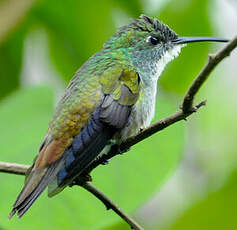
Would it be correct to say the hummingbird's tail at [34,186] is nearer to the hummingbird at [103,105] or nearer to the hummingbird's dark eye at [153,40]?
the hummingbird at [103,105]

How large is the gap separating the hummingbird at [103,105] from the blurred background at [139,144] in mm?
281

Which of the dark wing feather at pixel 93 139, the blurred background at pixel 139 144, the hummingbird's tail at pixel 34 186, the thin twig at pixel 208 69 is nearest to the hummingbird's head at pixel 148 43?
the blurred background at pixel 139 144

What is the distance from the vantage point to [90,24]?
14.9ft

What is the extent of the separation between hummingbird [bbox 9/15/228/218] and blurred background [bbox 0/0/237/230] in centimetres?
28

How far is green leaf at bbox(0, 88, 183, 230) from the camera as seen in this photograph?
125 inches

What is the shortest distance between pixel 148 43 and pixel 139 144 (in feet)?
2.59

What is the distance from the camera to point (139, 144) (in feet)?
12.1

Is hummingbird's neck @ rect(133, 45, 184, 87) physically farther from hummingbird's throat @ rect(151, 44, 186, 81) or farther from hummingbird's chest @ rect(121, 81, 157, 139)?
hummingbird's chest @ rect(121, 81, 157, 139)

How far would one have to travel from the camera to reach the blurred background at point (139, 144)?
3.28 m

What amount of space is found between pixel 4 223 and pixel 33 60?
7.97 ft

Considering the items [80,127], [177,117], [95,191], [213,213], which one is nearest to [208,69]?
[177,117]

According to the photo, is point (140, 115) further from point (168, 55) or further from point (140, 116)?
point (168, 55)

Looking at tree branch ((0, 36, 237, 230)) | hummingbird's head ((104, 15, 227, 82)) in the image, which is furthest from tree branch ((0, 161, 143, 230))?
hummingbird's head ((104, 15, 227, 82))

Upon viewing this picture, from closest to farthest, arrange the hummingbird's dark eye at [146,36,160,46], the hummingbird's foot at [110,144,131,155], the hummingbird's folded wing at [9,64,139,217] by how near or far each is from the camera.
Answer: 1. the hummingbird's folded wing at [9,64,139,217]
2. the hummingbird's foot at [110,144,131,155]
3. the hummingbird's dark eye at [146,36,160,46]
